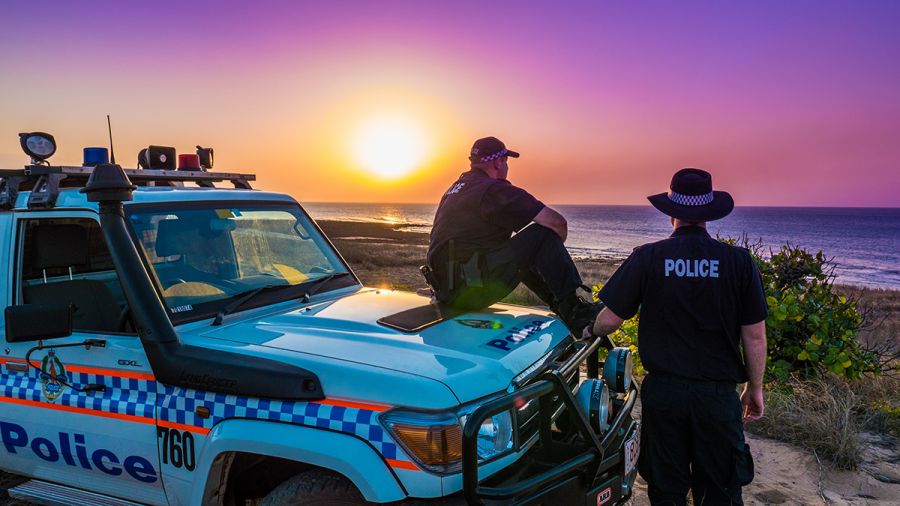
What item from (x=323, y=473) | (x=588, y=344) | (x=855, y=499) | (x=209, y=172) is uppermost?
(x=209, y=172)

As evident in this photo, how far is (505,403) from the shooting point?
95.2 inches

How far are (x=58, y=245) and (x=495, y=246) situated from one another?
274 cm

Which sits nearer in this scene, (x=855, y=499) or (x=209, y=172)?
(x=855, y=499)

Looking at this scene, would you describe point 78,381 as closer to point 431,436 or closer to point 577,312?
point 431,436

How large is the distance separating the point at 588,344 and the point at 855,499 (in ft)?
7.77

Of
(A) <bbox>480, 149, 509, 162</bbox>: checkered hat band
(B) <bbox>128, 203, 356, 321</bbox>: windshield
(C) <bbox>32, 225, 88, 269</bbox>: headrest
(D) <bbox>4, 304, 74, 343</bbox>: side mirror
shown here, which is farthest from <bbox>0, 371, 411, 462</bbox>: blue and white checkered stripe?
(A) <bbox>480, 149, 509, 162</bbox>: checkered hat band

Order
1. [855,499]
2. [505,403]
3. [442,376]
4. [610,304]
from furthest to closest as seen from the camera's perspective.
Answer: [855,499]
[610,304]
[442,376]
[505,403]

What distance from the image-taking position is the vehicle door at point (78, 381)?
3018 millimetres

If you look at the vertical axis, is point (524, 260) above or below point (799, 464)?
above

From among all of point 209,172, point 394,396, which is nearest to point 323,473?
point 394,396

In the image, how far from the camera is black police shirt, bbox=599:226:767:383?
10.8ft

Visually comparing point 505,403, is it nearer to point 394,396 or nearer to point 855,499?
point 394,396

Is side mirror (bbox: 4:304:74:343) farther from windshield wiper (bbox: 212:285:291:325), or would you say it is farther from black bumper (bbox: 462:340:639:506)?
black bumper (bbox: 462:340:639:506)

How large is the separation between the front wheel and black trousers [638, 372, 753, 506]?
5.79ft
